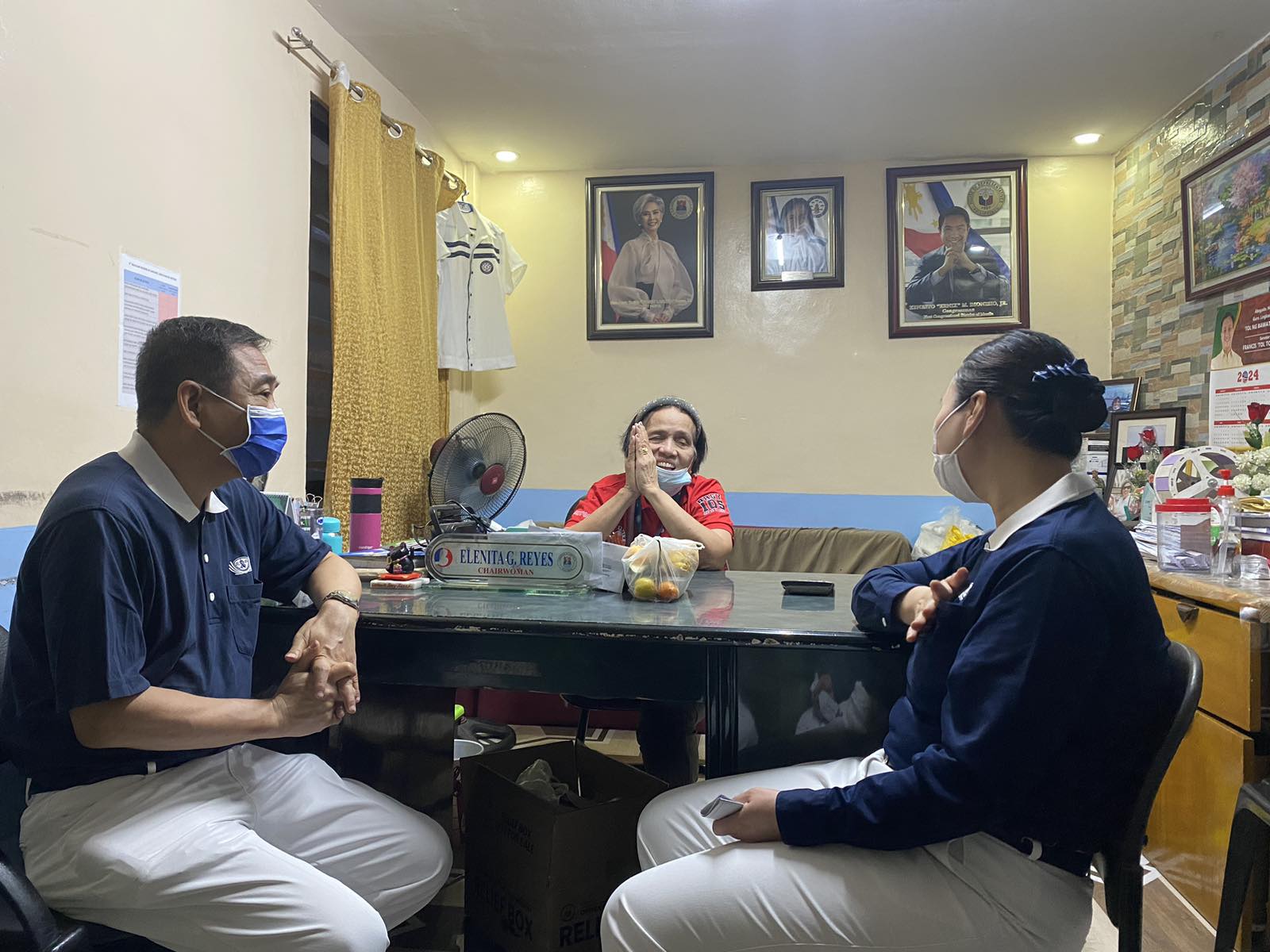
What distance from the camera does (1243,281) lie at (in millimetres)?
2854

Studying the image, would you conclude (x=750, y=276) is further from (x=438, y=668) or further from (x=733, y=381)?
(x=438, y=668)

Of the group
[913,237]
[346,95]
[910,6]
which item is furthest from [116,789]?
[913,237]

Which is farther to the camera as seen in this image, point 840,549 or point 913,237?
point 913,237

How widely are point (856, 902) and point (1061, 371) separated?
816 mm

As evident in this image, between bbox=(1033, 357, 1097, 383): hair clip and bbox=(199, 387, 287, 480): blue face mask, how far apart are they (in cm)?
126

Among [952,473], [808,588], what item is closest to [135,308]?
[808,588]

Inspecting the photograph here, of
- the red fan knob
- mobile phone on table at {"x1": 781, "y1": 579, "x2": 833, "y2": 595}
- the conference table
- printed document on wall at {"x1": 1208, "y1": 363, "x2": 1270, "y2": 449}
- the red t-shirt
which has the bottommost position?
the conference table

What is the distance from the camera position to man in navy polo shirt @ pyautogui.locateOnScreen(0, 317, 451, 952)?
3.79ft

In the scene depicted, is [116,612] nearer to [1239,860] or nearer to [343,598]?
[343,598]

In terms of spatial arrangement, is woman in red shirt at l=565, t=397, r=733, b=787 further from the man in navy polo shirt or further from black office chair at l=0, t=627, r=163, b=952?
black office chair at l=0, t=627, r=163, b=952

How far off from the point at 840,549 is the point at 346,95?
108 inches

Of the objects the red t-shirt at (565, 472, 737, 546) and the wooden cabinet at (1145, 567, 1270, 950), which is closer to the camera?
the wooden cabinet at (1145, 567, 1270, 950)

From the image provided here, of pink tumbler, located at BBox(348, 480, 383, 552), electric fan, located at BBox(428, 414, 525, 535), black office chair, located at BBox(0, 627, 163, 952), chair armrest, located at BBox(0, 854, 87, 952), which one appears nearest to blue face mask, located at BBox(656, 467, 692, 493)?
electric fan, located at BBox(428, 414, 525, 535)

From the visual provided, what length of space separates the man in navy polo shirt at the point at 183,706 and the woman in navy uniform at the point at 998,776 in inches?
21.8
